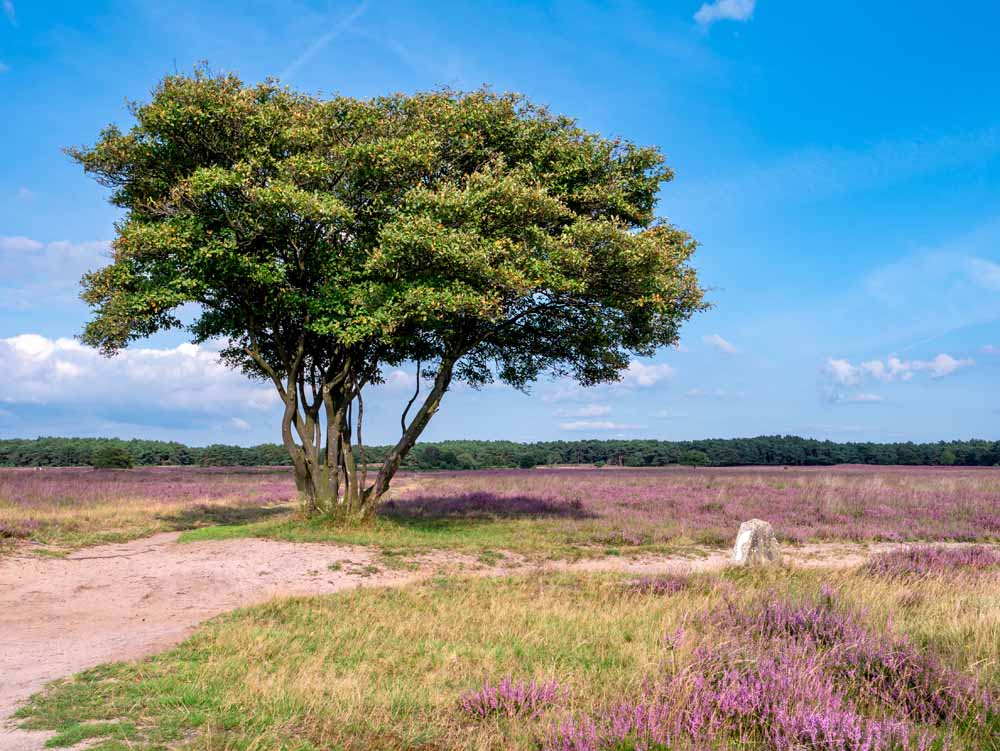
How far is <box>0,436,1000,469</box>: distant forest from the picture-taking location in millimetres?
89375

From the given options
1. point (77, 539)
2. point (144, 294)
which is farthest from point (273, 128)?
point (77, 539)

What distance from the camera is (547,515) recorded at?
28656 millimetres

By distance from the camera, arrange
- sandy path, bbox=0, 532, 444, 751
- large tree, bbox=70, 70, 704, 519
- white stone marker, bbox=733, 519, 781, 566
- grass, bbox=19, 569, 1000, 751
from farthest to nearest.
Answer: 1. large tree, bbox=70, 70, 704, 519
2. white stone marker, bbox=733, 519, 781, 566
3. sandy path, bbox=0, 532, 444, 751
4. grass, bbox=19, 569, 1000, 751

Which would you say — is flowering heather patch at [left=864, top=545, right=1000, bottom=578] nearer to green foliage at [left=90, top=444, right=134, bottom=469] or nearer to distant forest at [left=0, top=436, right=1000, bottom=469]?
green foliage at [left=90, top=444, right=134, bottom=469]

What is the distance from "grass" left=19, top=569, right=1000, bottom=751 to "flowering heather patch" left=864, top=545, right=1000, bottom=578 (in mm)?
2198

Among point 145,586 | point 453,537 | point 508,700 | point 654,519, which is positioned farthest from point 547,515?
point 508,700

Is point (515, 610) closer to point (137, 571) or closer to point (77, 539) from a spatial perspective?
point (137, 571)

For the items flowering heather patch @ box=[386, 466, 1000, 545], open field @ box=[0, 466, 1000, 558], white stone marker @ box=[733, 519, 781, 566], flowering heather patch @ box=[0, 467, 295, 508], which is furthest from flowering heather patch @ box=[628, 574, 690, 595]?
flowering heather patch @ box=[0, 467, 295, 508]

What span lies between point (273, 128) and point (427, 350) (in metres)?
8.81

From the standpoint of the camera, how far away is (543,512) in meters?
29.6

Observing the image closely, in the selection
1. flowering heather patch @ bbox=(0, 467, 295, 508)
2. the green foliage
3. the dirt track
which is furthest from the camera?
the green foliage

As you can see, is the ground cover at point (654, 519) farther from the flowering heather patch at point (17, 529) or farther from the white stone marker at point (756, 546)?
the flowering heather patch at point (17, 529)

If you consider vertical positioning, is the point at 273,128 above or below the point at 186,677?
above

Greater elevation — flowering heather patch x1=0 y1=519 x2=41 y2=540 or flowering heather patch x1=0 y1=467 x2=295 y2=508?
flowering heather patch x1=0 y1=519 x2=41 y2=540
